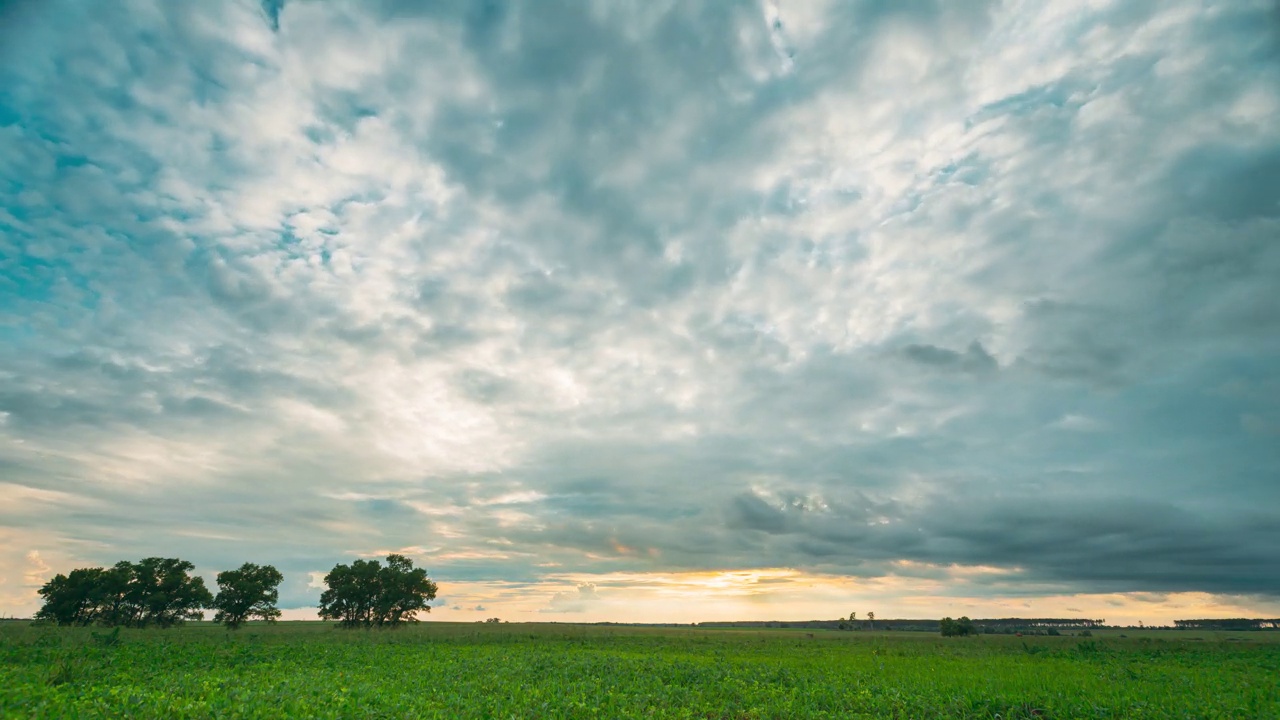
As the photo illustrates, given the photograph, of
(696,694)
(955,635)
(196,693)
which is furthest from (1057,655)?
(196,693)

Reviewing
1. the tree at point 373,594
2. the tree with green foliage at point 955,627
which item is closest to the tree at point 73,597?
the tree at point 373,594

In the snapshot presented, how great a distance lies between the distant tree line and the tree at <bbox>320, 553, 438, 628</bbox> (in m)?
0.14

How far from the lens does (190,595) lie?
256 feet

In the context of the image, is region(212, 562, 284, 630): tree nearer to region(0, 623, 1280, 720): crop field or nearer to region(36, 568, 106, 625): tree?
region(36, 568, 106, 625): tree

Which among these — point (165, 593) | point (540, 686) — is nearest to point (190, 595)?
point (165, 593)

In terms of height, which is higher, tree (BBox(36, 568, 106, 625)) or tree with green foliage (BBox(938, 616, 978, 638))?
tree (BBox(36, 568, 106, 625))

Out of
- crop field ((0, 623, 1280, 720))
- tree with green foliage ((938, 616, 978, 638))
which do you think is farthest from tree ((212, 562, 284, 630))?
tree with green foliage ((938, 616, 978, 638))

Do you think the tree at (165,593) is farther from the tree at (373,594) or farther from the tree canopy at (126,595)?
the tree at (373,594)

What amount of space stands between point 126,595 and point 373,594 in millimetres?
31566

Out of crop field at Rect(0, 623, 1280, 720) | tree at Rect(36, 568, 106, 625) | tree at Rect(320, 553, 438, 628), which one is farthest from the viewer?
tree at Rect(320, 553, 438, 628)

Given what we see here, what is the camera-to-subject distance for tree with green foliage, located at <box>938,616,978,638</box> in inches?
4259

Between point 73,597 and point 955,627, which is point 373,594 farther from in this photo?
point 955,627

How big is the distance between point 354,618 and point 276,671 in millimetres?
76560

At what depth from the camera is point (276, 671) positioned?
90.2 feet
